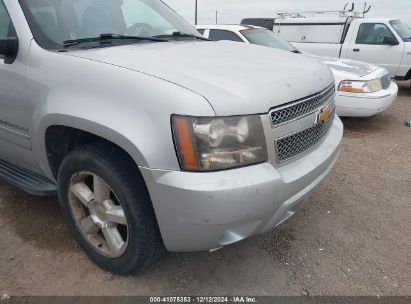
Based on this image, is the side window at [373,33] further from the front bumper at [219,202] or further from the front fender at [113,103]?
the front fender at [113,103]

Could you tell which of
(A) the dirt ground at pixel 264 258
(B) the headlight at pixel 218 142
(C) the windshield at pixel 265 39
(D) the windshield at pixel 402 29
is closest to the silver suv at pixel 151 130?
(B) the headlight at pixel 218 142

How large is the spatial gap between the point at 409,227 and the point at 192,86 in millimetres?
2303

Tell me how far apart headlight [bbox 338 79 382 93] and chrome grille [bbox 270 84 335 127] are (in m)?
3.44

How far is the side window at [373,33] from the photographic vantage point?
864cm

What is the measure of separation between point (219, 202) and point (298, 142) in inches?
26.8

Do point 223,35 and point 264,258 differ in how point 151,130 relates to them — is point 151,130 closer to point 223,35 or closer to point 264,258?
point 264,258

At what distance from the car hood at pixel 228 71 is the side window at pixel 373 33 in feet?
23.7

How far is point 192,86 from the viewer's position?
1818 mm

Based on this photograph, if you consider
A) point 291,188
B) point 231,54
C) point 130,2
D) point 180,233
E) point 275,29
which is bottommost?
point 275,29

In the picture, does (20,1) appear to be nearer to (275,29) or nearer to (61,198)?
(61,198)

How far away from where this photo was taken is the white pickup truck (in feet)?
28.0

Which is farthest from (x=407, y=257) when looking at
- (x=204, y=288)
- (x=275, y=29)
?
(x=275, y=29)

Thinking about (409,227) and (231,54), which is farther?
(409,227)

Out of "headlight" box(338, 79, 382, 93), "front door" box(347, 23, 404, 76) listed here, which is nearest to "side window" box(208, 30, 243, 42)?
"headlight" box(338, 79, 382, 93)
